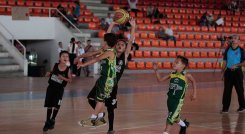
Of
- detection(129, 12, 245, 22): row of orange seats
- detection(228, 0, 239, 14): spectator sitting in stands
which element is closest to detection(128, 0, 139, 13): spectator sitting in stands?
detection(129, 12, 245, 22): row of orange seats

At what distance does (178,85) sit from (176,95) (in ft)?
0.62

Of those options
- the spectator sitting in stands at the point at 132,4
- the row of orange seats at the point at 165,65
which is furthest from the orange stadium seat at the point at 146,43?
the spectator sitting in stands at the point at 132,4

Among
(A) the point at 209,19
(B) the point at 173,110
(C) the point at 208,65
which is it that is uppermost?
(A) the point at 209,19

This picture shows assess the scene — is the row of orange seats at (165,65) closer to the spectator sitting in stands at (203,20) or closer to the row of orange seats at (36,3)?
the spectator sitting in stands at (203,20)

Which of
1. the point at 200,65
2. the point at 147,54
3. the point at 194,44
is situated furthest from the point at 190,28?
the point at 147,54

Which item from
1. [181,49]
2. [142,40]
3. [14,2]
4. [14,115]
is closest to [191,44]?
[181,49]

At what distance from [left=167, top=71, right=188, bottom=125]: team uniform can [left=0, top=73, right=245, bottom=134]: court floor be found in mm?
1328

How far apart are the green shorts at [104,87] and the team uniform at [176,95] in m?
1.12

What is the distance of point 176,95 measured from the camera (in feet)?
35.4

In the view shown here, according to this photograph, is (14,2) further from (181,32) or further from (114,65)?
(114,65)

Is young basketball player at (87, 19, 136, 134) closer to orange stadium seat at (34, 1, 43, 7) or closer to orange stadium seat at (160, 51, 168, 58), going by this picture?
orange stadium seat at (34, 1, 43, 7)

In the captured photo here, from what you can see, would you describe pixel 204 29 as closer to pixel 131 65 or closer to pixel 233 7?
pixel 233 7

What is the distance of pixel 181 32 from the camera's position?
37438mm

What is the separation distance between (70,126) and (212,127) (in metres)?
3.10
